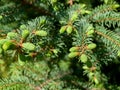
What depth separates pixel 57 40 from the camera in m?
1.34

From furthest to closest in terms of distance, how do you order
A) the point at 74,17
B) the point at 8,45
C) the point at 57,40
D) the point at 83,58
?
the point at 57,40
the point at 74,17
the point at 83,58
the point at 8,45

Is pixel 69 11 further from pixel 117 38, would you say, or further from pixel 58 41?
pixel 117 38

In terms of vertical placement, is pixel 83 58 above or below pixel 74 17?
below

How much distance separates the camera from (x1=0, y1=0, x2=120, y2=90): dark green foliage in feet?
3.52

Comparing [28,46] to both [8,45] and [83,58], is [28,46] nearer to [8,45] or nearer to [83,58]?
[8,45]

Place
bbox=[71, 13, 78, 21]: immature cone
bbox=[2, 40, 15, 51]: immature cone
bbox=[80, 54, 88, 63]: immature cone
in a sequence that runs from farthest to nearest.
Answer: bbox=[71, 13, 78, 21]: immature cone < bbox=[80, 54, 88, 63]: immature cone < bbox=[2, 40, 15, 51]: immature cone

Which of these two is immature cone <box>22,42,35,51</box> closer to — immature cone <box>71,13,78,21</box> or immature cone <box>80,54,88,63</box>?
immature cone <box>80,54,88,63</box>

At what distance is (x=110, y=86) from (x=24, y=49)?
2.82 feet

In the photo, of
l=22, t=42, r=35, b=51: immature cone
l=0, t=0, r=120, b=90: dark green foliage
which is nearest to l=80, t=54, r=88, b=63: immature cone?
l=0, t=0, r=120, b=90: dark green foliage

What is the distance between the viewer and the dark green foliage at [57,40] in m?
1.07

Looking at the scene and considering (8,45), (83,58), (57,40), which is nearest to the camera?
(8,45)

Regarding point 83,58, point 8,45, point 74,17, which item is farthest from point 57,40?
point 8,45

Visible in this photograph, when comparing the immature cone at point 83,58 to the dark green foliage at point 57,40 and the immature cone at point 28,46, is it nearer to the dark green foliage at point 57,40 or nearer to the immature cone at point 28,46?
the dark green foliage at point 57,40

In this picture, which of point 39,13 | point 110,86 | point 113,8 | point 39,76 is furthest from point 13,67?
point 113,8
